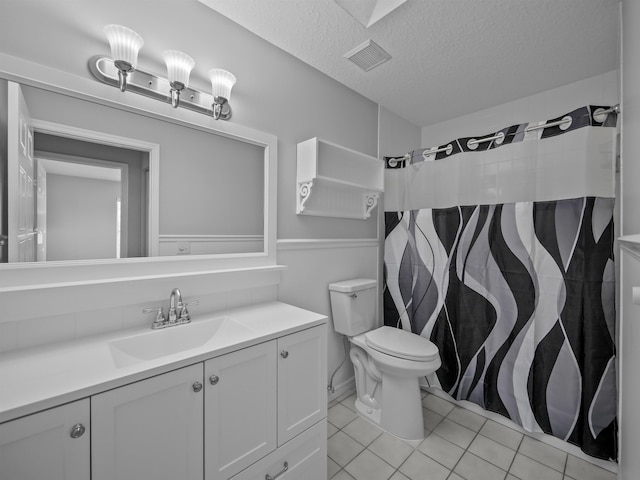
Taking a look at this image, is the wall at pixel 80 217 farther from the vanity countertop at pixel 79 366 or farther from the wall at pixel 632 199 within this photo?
the wall at pixel 632 199

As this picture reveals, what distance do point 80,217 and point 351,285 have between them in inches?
58.5

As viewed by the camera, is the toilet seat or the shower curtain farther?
the toilet seat

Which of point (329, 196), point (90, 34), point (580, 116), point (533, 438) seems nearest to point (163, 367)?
point (90, 34)

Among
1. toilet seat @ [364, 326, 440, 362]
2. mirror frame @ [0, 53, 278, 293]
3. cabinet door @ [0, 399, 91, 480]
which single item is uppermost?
mirror frame @ [0, 53, 278, 293]

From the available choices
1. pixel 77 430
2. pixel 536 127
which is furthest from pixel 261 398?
pixel 536 127

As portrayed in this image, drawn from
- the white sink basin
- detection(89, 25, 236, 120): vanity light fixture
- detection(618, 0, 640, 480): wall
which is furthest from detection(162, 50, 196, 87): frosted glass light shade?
detection(618, 0, 640, 480): wall

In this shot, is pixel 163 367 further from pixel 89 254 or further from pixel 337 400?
pixel 337 400

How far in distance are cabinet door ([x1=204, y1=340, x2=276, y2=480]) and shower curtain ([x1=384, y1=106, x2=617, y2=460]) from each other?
143cm

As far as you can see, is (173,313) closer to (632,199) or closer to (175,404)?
(175,404)

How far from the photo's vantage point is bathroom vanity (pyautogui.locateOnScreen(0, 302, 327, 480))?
0.71 metres

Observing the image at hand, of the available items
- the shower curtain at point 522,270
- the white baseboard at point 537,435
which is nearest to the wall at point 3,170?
the shower curtain at point 522,270

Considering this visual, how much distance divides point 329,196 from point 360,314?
2.85 ft

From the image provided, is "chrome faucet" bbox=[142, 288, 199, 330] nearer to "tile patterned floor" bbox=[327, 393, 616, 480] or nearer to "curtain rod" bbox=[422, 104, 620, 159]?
"tile patterned floor" bbox=[327, 393, 616, 480]

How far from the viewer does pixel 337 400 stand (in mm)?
2053
